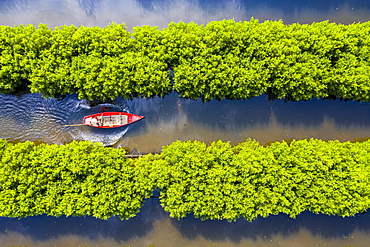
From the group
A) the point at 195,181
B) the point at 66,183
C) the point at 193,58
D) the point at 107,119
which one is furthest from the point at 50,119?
the point at 195,181

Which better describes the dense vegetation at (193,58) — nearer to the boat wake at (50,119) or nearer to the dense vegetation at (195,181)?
the boat wake at (50,119)

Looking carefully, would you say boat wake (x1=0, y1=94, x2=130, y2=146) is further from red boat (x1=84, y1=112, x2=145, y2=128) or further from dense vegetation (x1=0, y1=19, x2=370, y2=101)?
dense vegetation (x1=0, y1=19, x2=370, y2=101)

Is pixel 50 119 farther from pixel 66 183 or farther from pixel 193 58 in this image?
pixel 193 58

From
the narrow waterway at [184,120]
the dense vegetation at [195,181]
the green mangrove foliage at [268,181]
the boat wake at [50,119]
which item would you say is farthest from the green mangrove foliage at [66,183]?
the narrow waterway at [184,120]

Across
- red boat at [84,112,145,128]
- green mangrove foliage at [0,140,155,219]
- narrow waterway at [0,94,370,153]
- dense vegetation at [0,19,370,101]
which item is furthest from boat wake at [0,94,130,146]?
green mangrove foliage at [0,140,155,219]

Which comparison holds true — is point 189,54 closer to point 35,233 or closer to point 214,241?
point 214,241
